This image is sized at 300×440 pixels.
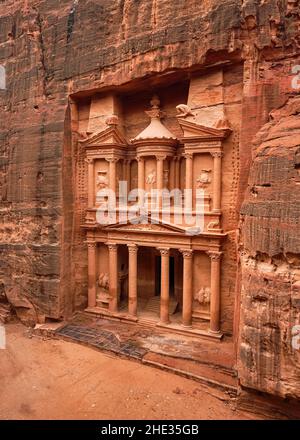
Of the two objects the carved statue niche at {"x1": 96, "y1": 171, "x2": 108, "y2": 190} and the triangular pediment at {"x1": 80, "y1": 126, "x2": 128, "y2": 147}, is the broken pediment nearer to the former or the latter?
the triangular pediment at {"x1": 80, "y1": 126, "x2": 128, "y2": 147}

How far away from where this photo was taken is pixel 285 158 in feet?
21.8

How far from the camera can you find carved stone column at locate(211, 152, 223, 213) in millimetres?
10594

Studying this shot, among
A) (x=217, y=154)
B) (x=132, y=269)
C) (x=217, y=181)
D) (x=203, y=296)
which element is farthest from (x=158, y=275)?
(x=217, y=154)

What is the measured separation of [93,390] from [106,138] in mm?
8901

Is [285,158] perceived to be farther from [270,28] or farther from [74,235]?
[74,235]

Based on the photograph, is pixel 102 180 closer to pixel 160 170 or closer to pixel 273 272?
pixel 160 170

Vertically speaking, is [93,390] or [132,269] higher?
[132,269]

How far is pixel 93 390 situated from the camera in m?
8.34

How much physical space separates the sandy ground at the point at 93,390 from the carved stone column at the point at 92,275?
2.70m

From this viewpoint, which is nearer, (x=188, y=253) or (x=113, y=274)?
(x=188, y=253)

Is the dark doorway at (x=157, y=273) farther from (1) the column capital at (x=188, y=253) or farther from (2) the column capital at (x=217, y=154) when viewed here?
(2) the column capital at (x=217, y=154)

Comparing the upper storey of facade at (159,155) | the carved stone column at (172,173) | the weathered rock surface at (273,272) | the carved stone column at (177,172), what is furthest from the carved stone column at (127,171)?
the weathered rock surface at (273,272)

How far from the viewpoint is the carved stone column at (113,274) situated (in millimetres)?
12414

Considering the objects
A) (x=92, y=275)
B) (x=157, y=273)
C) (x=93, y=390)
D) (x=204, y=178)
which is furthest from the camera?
(x=157, y=273)
